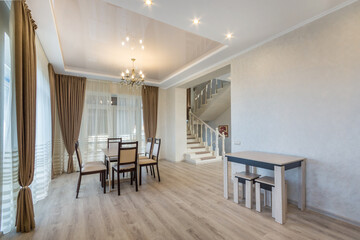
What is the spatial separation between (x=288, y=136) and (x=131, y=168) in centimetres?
298

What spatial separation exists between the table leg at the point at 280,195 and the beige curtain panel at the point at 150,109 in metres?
4.71

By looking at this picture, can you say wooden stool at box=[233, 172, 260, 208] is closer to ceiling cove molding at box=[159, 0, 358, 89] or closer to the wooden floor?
the wooden floor

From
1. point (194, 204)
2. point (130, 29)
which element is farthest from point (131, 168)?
point (130, 29)

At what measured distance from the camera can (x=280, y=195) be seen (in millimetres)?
2223

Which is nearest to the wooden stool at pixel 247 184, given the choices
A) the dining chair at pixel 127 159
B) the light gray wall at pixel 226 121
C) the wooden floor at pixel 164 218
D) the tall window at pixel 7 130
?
the wooden floor at pixel 164 218

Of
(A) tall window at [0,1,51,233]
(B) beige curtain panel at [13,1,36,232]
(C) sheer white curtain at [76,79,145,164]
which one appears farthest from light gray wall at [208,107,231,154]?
(A) tall window at [0,1,51,233]

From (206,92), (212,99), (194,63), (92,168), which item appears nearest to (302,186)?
(194,63)

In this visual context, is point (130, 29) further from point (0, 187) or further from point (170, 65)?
point (0, 187)

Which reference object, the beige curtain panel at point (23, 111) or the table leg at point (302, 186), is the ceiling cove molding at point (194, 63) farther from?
the beige curtain panel at point (23, 111)

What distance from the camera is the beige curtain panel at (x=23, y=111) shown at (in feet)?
6.43

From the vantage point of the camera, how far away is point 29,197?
2.12 meters

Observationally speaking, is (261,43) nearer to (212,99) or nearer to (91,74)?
(212,99)

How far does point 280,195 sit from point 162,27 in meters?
3.13

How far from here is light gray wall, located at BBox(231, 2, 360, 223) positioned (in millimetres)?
2184
